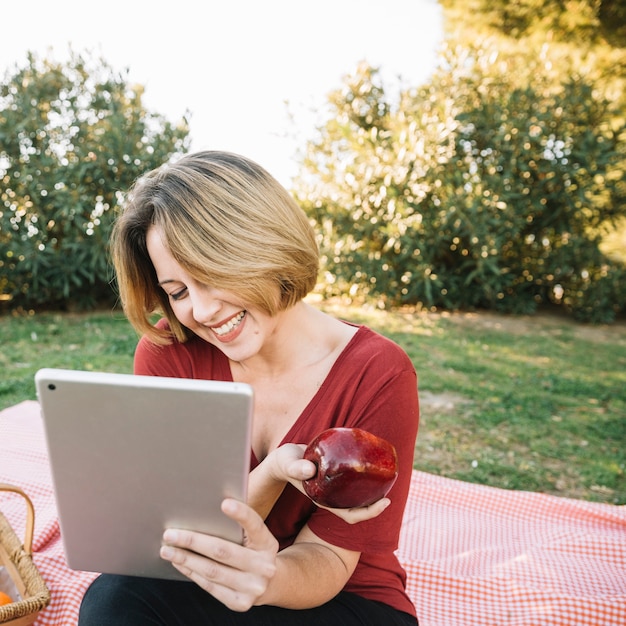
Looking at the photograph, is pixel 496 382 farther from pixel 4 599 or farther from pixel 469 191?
pixel 4 599

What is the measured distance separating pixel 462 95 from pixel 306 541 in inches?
270

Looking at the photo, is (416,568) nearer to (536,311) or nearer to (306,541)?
(306,541)

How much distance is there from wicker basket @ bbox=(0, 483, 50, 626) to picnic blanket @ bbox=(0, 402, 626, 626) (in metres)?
0.19

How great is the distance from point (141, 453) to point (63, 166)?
642 centimetres

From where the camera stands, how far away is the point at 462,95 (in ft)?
24.0

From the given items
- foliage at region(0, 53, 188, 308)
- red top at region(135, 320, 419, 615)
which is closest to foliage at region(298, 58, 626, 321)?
foliage at region(0, 53, 188, 308)

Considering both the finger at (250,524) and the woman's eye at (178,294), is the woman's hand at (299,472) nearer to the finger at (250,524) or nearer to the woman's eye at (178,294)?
the finger at (250,524)

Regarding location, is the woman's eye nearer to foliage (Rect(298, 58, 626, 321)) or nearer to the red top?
the red top

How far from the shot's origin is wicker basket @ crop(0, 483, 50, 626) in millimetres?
1587

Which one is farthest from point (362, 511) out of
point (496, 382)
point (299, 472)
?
point (496, 382)

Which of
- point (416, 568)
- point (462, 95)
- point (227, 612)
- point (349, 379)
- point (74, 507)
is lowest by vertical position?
point (416, 568)

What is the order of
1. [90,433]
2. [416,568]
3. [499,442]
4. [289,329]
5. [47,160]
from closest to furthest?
[90,433] → [289,329] → [416,568] → [499,442] → [47,160]

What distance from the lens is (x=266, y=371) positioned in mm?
1738

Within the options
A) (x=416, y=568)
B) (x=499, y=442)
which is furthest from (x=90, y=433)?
(x=499, y=442)
